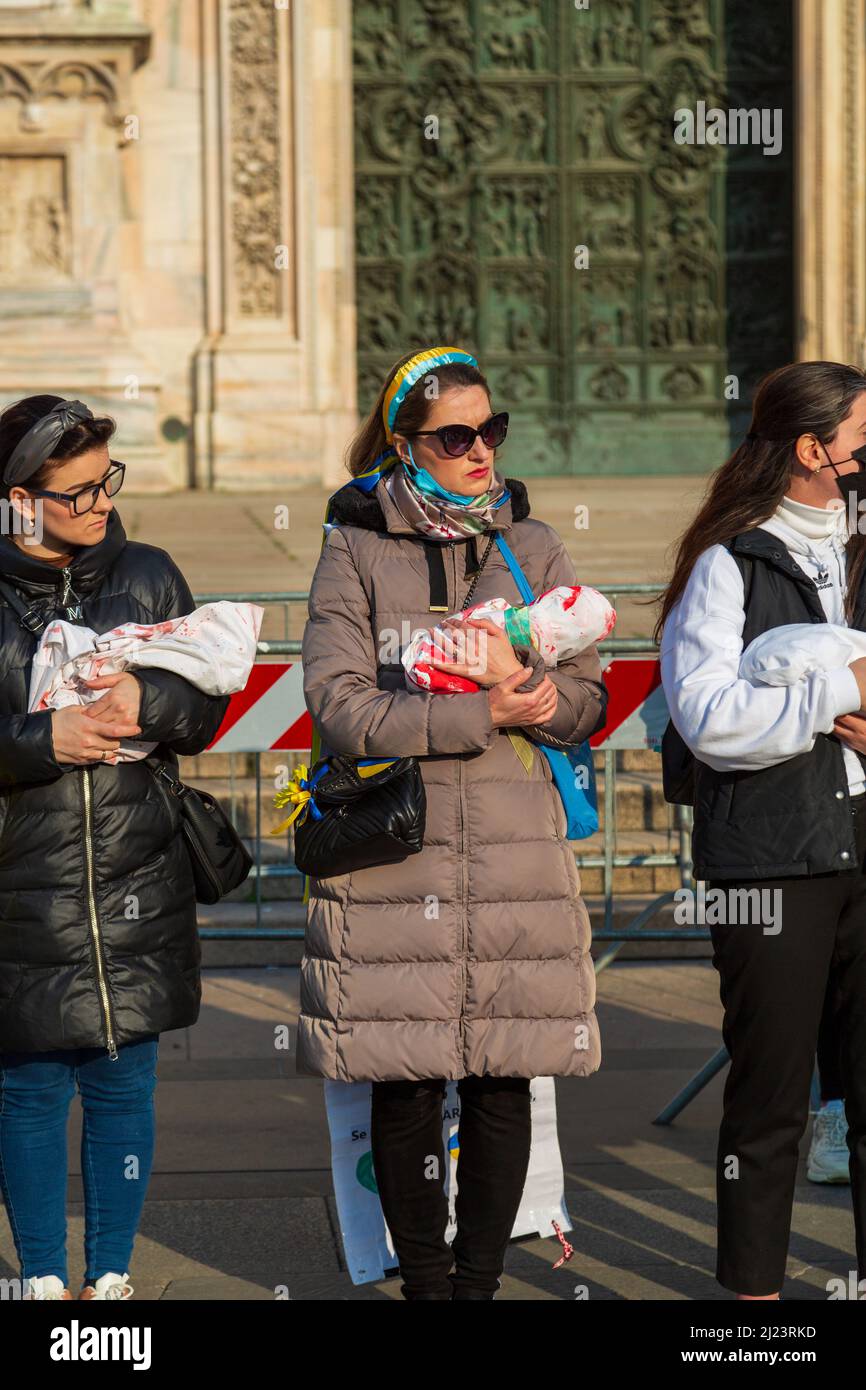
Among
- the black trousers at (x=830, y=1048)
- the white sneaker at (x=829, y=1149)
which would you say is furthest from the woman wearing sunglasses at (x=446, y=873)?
the white sneaker at (x=829, y=1149)

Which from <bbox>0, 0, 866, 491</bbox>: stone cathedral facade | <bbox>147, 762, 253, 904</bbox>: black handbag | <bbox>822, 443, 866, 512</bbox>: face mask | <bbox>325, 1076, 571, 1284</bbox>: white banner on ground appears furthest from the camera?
<bbox>0, 0, 866, 491</bbox>: stone cathedral facade

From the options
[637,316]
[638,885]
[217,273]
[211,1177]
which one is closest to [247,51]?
[217,273]

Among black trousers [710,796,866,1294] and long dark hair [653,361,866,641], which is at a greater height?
long dark hair [653,361,866,641]

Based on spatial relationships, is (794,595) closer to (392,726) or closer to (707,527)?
(707,527)

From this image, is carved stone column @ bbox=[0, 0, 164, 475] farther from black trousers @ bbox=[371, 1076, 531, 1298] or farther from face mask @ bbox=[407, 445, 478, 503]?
black trousers @ bbox=[371, 1076, 531, 1298]

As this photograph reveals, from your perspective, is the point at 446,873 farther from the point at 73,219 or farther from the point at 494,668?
the point at 73,219

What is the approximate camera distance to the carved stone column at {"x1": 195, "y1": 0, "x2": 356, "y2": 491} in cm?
1381

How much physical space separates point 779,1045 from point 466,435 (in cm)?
127

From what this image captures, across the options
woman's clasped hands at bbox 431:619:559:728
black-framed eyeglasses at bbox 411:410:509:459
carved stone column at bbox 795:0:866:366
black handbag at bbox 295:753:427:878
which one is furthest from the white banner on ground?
carved stone column at bbox 795:0:866:366

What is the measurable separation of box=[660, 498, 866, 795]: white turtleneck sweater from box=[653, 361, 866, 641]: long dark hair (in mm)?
32

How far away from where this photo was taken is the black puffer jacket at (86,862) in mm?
3787

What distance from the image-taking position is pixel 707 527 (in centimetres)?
386

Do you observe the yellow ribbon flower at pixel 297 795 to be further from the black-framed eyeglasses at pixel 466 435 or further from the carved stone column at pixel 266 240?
the carved stone column at pixel 266 240

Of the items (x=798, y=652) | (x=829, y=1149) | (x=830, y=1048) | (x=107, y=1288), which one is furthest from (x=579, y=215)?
(x=107, y=1288)
